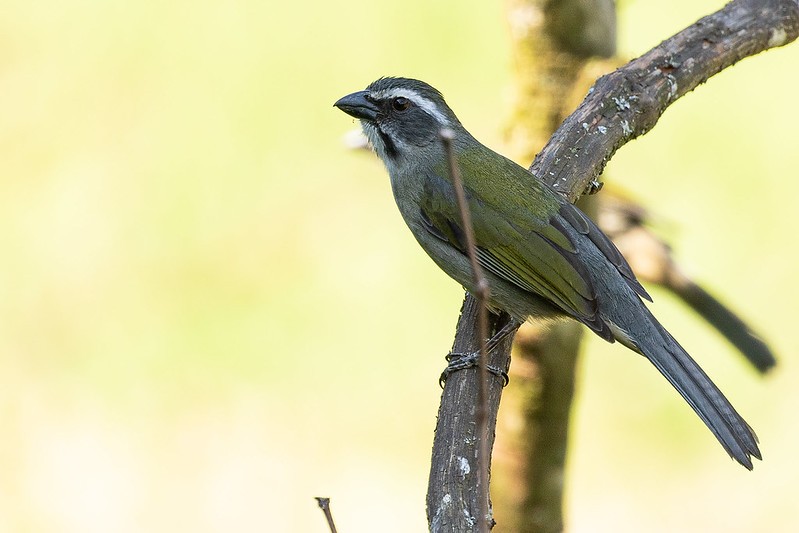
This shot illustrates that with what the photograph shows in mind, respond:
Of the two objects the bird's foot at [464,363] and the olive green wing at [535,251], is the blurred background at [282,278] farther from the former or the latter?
the bird's foot at [464,363]

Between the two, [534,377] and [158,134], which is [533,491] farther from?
[158,134]

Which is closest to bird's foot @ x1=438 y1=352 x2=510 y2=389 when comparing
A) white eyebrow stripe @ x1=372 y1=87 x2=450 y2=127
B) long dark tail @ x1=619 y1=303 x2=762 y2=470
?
long dark tail @ x1=619 y1=303 x2=762 y2=470

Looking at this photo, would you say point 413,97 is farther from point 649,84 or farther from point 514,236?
point 649,84

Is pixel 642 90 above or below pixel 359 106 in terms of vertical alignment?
below

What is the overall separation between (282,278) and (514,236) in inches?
186

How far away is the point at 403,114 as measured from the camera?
5.33 m

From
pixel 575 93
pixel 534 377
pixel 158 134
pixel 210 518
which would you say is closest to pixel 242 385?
pixel 210 518

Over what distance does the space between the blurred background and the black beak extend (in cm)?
125

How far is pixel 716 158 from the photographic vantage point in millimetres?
9336

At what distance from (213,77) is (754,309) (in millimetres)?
5403

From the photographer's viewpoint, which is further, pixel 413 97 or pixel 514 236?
pixel 413 97

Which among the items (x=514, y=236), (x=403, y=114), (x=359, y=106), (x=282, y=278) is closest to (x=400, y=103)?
(x=403, y=114)

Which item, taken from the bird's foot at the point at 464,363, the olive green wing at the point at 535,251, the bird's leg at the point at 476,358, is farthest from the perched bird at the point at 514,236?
the bird's foot at the point at 464,363

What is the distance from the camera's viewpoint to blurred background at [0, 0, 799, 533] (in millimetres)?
7867
